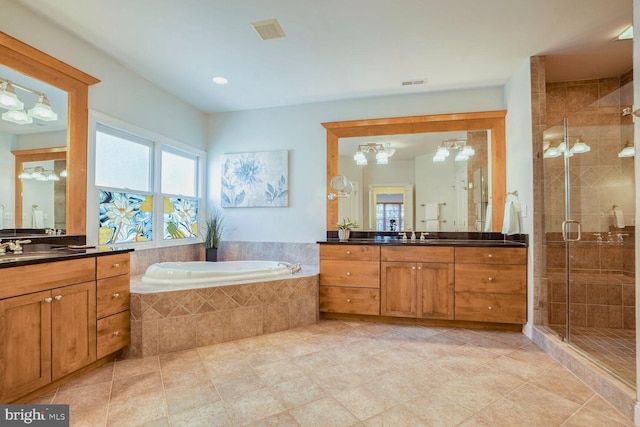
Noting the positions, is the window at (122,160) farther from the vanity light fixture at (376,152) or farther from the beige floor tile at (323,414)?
the beige floor tile at (323,414)

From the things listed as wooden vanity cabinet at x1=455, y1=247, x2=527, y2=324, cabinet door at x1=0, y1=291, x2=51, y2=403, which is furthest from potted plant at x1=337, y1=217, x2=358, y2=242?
cabinet door at x1=0, y1=291, x2=51, y2=403

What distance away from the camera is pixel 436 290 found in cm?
303

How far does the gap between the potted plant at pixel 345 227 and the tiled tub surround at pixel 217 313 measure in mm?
681

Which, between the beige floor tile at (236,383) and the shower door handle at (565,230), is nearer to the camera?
the beige floor tile at (236,383)

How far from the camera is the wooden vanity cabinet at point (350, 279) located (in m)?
3.16

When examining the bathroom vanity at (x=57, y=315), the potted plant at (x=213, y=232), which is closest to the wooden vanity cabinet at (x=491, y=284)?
the potted plant at (x=213, y=232)

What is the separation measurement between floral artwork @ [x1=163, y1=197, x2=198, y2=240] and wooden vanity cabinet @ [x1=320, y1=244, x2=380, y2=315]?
1819 mm

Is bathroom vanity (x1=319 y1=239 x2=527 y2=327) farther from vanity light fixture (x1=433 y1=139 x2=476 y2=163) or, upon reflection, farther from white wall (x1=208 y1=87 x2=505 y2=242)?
vanity light fixture (x1=433 y1=139 x2=476 y2=163)

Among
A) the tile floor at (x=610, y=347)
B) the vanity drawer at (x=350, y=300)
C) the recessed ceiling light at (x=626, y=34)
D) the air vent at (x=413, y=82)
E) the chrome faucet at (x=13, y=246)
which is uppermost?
the air vent at (x=413, y=82)

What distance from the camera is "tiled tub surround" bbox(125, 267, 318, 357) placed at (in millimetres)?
2357

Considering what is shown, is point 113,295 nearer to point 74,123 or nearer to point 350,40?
point 74,123

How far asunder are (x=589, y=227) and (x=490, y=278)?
890mm

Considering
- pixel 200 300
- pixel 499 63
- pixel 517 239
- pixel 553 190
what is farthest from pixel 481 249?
pixel 200 300

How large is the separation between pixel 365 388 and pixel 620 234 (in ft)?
8.10
